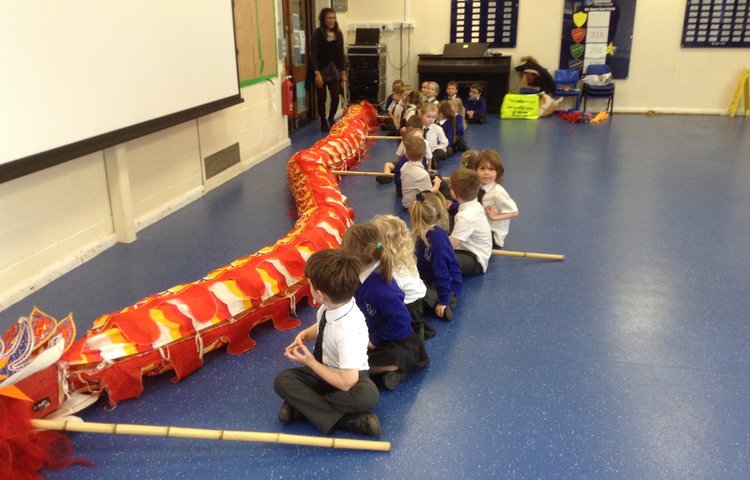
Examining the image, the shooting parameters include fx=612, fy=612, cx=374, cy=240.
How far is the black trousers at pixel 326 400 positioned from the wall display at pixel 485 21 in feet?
29.4

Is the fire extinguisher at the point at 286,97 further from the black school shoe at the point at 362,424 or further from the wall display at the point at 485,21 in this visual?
the black school shoe at the point at 362,424

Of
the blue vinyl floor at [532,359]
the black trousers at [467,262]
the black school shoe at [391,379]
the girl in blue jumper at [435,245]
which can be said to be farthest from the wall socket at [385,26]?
the black school shoe at [391,379]

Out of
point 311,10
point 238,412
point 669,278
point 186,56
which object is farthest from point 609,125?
point 238,412

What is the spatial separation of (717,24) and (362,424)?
9.76 m

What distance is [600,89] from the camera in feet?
31.4

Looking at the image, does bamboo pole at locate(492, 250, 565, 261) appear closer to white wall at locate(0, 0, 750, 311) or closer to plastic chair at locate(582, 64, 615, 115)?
white wall at locate(0, 0, 750, 311)

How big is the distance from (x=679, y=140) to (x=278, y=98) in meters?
5.00

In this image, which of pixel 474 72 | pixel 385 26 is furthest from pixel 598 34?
pixel 385 26

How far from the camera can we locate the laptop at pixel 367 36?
996 cm

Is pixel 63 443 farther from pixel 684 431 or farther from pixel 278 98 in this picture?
pixel 278 98

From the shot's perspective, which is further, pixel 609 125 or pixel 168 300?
pixel 609 125

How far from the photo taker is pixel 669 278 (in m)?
3.63

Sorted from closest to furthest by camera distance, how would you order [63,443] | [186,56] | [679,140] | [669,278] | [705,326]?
[63,443] → [705,326] → [669,278] → [186,56] → [679,140]

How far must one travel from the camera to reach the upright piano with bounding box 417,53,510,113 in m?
9.75
